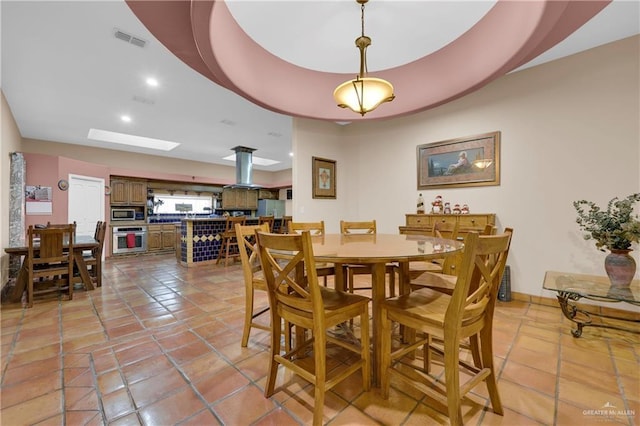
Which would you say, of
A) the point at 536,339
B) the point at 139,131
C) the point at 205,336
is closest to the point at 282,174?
the point at 139,131

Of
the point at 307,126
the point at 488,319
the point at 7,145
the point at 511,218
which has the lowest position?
the point at 488,319

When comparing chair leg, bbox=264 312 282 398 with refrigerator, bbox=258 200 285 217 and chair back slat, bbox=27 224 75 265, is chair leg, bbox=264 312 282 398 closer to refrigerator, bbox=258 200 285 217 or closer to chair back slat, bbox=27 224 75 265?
chair back slat, bbox=27 224 75 265

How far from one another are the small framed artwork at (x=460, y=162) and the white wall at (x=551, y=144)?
0.30ft

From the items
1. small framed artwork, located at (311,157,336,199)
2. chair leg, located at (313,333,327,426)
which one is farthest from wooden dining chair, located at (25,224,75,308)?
chair leg, located at (313,333,327,426)

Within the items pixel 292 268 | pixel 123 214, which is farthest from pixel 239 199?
pixel 292 268

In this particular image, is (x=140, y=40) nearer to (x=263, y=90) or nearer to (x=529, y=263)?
(x=263, y=90)

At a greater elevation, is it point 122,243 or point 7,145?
point 7,145

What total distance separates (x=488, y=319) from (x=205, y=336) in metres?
2.07

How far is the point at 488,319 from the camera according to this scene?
4.34 feet

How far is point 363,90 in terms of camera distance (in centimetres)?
217

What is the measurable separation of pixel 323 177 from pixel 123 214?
18.2ft

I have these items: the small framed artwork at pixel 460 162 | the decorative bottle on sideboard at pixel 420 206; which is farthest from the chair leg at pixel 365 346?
the small framed artwork at pixel 460 162

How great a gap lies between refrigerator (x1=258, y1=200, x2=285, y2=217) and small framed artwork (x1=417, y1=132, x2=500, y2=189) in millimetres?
6181

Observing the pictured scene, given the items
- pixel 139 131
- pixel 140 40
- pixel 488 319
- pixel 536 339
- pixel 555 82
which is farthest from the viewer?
pixel 139 131
